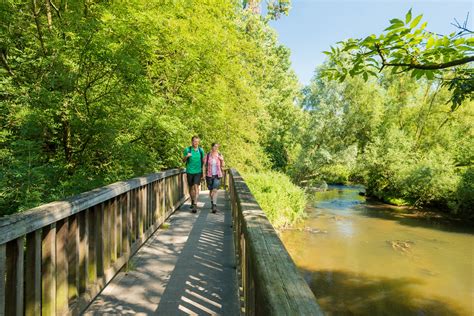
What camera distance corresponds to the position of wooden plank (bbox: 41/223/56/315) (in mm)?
2361

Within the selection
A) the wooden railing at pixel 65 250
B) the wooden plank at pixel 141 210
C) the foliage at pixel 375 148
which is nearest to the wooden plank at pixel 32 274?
the wooden railing at pixel 65 250

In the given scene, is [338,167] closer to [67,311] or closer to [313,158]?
[313,158]

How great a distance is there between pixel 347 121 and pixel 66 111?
25603mm

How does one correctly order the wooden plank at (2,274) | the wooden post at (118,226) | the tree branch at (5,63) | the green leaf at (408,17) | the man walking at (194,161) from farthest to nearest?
the man walking at (194,161) → the tree branch at (5,63) → the wooden post at (118,226) → the green leaf at (408,17) → the wooden plank at (2,274)

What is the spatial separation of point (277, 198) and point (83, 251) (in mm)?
14384

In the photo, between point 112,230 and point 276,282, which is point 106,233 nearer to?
point 112,230

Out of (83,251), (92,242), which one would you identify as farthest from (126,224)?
(83,251)

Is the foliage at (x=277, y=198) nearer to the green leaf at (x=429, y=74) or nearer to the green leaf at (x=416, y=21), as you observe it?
the green leaf at (x=429, y=74)

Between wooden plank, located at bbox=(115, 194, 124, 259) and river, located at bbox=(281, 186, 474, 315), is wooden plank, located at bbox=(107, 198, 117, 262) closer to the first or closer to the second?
wooden plank, located at bbox=(115, 194, 124, 259)

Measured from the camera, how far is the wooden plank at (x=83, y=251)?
117 inches

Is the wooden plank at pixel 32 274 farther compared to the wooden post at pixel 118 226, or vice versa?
the wooden post at pixel 118 226

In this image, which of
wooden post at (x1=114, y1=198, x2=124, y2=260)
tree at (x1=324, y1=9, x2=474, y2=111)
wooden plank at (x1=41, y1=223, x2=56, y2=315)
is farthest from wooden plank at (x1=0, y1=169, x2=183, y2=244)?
tree at (x1=324, y1=9, x2=474, y2=111)

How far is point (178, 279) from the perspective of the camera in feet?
Answer: 12.8

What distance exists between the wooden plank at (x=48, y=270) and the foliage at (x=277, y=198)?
13.0 m
